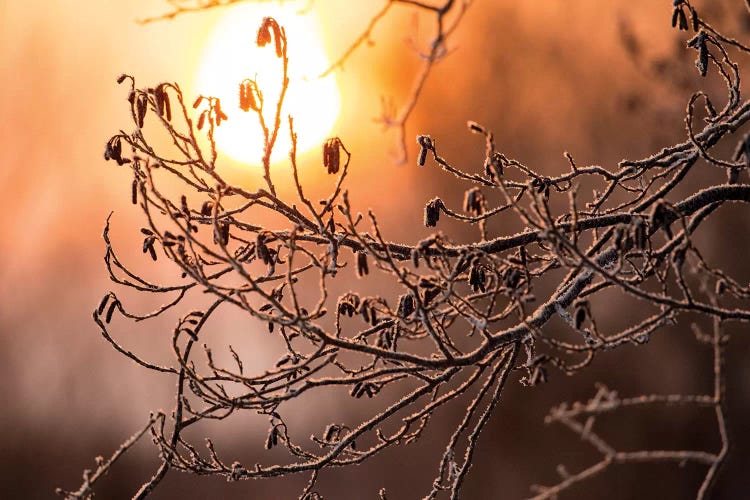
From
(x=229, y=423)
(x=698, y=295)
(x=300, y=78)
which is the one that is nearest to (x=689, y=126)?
(x=300, y=78)

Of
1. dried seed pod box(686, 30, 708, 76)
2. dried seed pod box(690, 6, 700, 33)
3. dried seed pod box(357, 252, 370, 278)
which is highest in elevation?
dried seed pod box(686, 30, 708, 76)

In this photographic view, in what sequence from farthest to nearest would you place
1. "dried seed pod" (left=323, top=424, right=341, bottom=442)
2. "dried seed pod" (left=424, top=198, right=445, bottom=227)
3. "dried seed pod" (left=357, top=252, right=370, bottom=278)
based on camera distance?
"dried seed pod" (left=323, top=424, right=341, bottom=442) < "dried seed pod" (left=424, top=198, right=445, bottom=227) < "dried seed pod" (left=357, top=252, right=370, bottom=278)

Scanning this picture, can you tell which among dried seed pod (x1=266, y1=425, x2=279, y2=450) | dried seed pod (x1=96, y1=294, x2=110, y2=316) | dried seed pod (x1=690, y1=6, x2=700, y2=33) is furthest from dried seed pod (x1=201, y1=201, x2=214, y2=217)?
dried seed pod (x1=690, y1=6, x2=700, y2=33)

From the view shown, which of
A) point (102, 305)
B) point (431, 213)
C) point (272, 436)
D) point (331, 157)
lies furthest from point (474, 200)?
point (102, 305)

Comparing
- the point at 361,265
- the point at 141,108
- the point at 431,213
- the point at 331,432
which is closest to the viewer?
the point at 361,265

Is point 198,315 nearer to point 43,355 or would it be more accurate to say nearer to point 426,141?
point 426,141

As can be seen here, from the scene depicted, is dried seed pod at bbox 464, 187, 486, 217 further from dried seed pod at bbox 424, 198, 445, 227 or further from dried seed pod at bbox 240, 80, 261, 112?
dried seed pod at bbox 240, 80, 261, 112

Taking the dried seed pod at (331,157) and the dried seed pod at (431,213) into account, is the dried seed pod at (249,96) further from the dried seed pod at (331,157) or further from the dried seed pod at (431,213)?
the dried seed pod at (431,213)

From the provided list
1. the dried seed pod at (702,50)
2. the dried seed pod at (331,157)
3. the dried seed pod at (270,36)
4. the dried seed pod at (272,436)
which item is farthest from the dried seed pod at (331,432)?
the dried seed pod at (702,50)

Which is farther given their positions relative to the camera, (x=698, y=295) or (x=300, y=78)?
(x=698, y=295)

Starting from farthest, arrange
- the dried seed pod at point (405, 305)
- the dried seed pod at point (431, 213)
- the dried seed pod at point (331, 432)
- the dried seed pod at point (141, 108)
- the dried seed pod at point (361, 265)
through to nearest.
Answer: the dried seed pod at point (331, 432) → the dried seed pod at point (431, 213) → the dried seed pod at point (141, 108) → the dried seed pod at point (405, 305) → the dried seed pod at point (361, 265)

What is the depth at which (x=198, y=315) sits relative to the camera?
3.28 meters

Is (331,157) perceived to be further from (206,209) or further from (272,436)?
(272,436)

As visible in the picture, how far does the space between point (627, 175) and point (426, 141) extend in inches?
35.6
